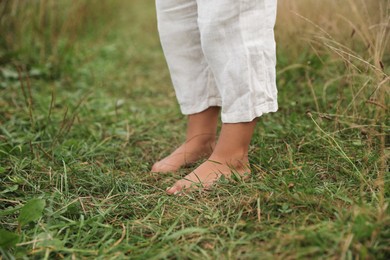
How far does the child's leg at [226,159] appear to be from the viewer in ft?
4.27

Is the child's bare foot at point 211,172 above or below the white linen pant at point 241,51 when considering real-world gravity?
below

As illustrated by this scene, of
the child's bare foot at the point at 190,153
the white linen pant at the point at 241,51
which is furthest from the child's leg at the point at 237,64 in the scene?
the child's bare foot at the point at 190,153

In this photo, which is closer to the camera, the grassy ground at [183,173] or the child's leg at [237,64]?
the grassy ground at [183,173]

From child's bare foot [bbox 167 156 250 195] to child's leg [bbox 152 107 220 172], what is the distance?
0.59 feet

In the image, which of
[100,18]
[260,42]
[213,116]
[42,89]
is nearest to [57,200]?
[213,116]

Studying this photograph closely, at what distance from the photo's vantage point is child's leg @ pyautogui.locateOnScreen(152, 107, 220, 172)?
5.00 feet

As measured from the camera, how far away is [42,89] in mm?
2367

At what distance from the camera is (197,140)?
1545 mm

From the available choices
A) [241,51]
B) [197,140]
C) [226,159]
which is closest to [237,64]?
[241,51]

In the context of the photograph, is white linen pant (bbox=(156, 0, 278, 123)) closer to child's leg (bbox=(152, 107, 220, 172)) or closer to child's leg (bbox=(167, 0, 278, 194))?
child's leg (bbox=(167, 0, 278, 194))

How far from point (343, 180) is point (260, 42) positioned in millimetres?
424

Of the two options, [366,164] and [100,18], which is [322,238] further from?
[100,18]

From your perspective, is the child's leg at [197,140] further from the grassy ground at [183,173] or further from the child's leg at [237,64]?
the child's leg at [237,64]

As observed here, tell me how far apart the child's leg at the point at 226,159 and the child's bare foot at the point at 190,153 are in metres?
0.17
